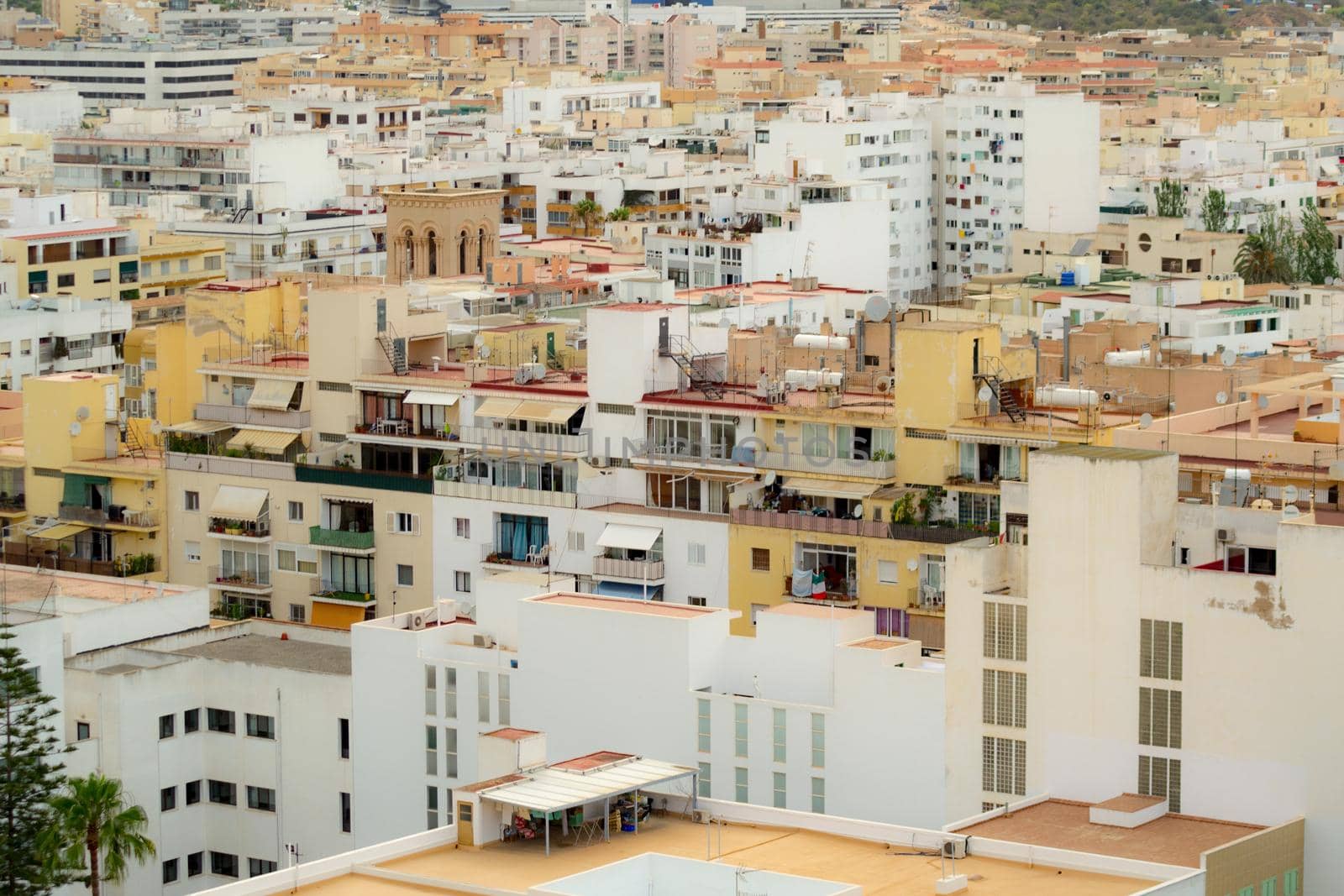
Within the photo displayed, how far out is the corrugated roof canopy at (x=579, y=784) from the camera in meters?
45.3

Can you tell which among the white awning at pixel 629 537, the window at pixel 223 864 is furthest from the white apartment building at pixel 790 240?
the window at pixel 223 864

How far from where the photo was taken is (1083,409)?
61.2 meters

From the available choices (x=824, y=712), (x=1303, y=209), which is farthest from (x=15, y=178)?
(x=824, y=712)

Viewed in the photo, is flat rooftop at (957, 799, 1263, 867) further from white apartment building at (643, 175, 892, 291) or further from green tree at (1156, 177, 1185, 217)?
green tree at (1156, 177, 1185, 217)

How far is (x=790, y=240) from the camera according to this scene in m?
105

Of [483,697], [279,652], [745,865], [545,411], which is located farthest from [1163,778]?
[545,411]

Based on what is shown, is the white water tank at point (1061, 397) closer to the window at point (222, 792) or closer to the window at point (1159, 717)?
the window at point (1159, 717)

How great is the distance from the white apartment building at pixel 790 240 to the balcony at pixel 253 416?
3301 cm

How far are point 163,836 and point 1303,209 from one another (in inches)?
2991

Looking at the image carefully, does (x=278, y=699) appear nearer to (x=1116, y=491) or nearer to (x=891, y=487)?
(x=891, y=487)

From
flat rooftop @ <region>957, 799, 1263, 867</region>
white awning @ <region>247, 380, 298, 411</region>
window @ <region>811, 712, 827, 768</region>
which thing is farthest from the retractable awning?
flat rooftop @ <region>957, 799, 1263, 867</region>

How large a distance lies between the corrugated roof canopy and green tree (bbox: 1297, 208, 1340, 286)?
64.8 meters

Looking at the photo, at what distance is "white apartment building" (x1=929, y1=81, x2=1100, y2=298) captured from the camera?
128m

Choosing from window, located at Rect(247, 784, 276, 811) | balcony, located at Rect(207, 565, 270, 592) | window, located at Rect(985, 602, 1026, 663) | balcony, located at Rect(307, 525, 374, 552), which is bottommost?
window, located at Rect(247, 784, 276, 811)
